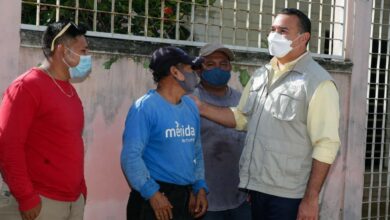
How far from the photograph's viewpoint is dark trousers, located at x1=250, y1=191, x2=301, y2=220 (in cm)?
375

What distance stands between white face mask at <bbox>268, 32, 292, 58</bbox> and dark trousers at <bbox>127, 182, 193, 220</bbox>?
99cm

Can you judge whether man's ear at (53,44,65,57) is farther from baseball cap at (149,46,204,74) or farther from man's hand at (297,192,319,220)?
man's hand at (297,192,319,220)

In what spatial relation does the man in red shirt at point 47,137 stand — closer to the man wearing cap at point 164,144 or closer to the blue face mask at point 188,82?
the man wearing cap at point 164,144

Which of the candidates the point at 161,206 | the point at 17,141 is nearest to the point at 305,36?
the point at 161,206

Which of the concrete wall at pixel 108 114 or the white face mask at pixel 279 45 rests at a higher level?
the white face mask at pixel 279 45

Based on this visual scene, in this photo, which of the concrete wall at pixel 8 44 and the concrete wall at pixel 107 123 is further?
the concrete wall at pixel 107 123

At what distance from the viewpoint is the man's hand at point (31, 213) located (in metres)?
3.30

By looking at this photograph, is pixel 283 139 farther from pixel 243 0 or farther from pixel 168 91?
pixel 243 0

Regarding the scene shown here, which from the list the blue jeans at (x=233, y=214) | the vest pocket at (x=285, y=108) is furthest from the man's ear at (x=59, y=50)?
the blue jeans at (x=233, y=214)

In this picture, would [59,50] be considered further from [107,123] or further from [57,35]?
[107,123]

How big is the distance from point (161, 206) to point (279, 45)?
119 centimetres

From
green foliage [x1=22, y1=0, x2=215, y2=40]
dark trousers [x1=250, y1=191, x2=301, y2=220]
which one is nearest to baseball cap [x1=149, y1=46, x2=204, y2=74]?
dark trousers [x1=250, y1=191, x2=301, y2=220]

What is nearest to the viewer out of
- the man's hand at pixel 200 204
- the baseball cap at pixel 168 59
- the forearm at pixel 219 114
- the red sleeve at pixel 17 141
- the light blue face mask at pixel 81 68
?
the red sleeve at pixel 17 141

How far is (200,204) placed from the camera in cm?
395
